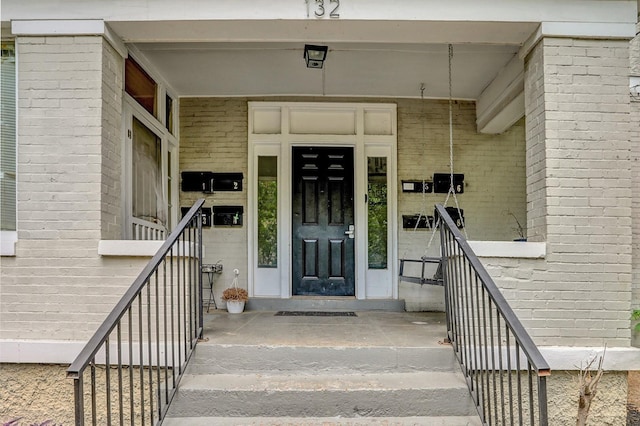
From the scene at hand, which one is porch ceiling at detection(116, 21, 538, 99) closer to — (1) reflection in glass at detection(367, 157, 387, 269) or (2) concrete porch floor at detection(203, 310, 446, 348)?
(1) reflection in glass at detection(367, 157, 387, 269)

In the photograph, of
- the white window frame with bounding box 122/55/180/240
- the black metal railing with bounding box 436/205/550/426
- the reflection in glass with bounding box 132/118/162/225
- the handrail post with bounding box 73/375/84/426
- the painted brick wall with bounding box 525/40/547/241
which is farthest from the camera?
the reflection in glass with bounding box 132/118/162/225

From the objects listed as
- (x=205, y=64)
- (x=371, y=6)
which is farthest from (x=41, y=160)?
(x=371, y=6)

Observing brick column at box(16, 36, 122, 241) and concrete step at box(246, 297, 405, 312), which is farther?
concrete step at box(246, 297, 405, 312)

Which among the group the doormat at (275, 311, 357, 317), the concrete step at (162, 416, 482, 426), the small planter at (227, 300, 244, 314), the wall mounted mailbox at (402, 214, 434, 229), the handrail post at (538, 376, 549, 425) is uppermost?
the wall mounted mailbox at (402, 214, 434, 229)

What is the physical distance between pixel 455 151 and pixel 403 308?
6.24ft

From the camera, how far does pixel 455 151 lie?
17.5 ft

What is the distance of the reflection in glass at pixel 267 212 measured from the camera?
17.1ft

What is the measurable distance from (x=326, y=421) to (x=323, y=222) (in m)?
2.89

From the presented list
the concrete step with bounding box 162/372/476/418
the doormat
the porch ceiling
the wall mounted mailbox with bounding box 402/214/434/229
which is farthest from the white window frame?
the wall mounted mailbox with bounding box 402/214/434/229

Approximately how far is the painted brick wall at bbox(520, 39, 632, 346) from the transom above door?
2.24 meters

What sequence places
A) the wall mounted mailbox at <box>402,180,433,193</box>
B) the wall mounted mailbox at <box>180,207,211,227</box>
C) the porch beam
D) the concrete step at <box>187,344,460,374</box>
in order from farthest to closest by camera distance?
the wall mounted mailbox at <box>402,180,433,193</box> < the wall mounted mailbox at <box>180,207,211,227</box> < the porch beam < the concrete step at <box>187,344,460,374</box>

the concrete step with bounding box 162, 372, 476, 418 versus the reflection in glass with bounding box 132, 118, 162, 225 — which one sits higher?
the reflection in glass with bounding box 132, 118, 162, 225

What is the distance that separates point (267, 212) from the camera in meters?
5.24

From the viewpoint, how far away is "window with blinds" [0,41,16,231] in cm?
316
